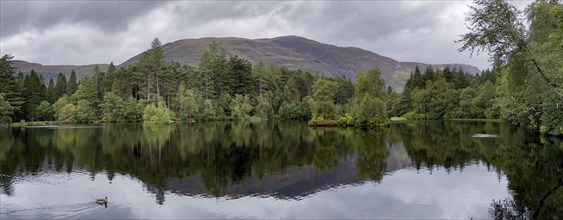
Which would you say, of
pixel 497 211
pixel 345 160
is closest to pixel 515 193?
pixel 497 211

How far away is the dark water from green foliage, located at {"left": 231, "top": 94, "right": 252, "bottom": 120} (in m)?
73.5

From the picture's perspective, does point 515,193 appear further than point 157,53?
No

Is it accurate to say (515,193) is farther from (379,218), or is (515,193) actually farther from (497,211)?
(379,218)

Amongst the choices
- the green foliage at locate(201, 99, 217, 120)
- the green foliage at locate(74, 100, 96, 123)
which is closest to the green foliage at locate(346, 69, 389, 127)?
the green foliage at locate(201, 99, 217, 120)

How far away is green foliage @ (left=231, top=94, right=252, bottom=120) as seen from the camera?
115 meters

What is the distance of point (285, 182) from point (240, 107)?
306ft

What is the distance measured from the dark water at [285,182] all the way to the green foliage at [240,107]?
2894 inches

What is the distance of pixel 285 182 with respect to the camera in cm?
Result: 2514

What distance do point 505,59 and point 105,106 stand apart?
99.8 m

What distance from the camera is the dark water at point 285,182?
1870cm

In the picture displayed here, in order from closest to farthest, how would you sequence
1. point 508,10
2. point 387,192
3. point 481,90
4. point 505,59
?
point 387,192 → point 508,10 → point 505,59 → point 481,90

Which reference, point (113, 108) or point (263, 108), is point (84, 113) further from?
point (263, 108)

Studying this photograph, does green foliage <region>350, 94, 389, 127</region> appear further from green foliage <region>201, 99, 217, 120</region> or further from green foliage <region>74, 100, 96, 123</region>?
green foliage <region>74, 100, 96, 123</region>

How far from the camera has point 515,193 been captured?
20.8 m
